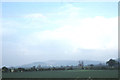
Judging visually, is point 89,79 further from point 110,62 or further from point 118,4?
point 110,62

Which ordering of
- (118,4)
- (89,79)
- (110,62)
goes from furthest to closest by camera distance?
1. (110,62)
2. (89,79)
3. (118,4)

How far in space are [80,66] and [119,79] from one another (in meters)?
15.9

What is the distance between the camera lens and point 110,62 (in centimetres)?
2184

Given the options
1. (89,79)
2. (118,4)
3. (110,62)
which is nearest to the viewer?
(118,4)

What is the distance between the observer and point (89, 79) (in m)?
6.70

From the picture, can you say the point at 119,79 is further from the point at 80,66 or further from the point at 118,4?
the point at 80,66

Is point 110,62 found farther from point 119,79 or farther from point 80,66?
point 119,79

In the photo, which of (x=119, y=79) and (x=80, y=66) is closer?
(x=119, y=79)

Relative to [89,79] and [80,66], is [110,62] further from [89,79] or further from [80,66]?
[89,79]

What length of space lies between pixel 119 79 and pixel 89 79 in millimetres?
1210

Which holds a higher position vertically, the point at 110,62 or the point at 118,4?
the point at 118,4

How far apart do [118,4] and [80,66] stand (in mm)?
17272

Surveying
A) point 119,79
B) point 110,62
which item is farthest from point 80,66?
point 119,79

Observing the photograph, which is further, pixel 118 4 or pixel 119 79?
pixel 119 79
